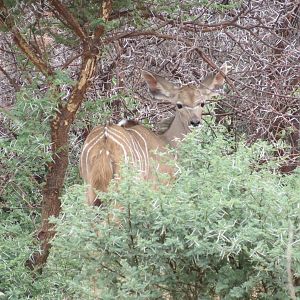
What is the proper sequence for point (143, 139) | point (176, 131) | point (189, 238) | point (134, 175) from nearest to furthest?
1. point (189, 238)
2. point (134, 175)
3. point (143, 139)
4. point (176, 131)

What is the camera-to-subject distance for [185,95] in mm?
5836

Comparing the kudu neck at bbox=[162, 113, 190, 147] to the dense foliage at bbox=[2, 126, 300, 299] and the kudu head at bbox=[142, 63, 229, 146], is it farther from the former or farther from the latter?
the dense foliage at bbox=[2, 126, 300, 299]

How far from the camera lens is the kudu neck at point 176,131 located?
5.94 metres

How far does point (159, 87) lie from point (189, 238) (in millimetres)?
2861

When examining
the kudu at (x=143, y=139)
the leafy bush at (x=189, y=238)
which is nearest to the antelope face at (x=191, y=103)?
the kudu at (x=143, y=139)

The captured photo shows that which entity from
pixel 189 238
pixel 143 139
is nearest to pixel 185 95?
pixel 143 139

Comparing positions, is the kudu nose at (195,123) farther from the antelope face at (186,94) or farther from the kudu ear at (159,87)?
the kudu ear at (159,87)

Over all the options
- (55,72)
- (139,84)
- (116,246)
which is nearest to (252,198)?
(116,246)

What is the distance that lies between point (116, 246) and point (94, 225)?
0.14 metres

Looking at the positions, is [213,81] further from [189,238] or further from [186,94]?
[189,238]

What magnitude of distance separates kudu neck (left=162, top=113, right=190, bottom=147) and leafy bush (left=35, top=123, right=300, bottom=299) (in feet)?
7.56

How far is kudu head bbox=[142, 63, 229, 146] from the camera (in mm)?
5758

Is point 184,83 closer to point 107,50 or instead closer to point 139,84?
point 139,84

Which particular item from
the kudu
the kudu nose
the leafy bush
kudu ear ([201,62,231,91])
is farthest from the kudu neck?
the leafy bush
